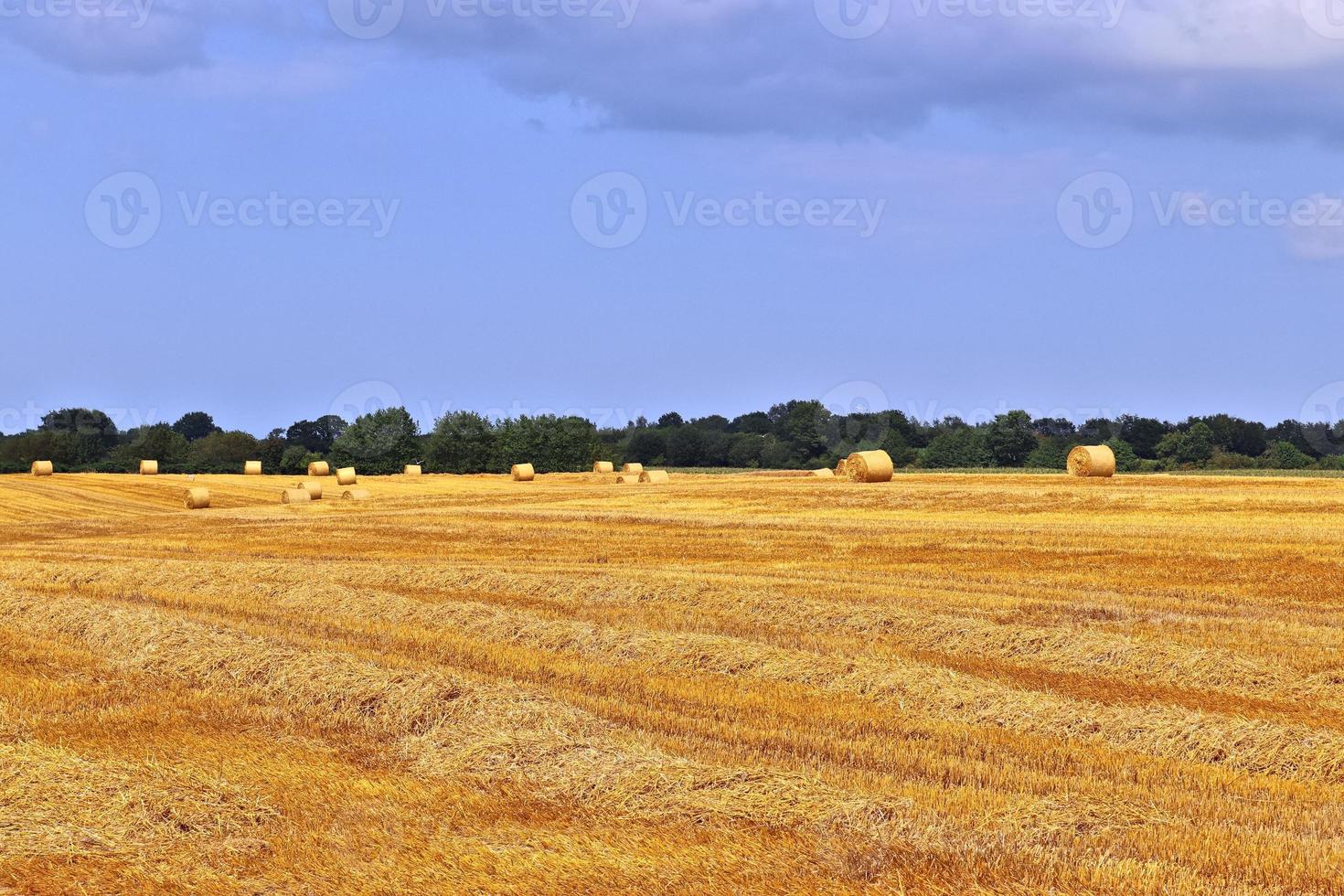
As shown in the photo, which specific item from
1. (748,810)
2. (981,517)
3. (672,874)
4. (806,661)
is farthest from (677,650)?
(981,517)

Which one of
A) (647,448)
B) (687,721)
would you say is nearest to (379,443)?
(647,448)

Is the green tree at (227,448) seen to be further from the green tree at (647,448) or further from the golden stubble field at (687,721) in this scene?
the golden stubble field at (687,721)

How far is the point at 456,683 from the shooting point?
11.2 metres

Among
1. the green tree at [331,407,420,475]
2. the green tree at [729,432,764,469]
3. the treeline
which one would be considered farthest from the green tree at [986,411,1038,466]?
the green tree at [331,407,420,475]

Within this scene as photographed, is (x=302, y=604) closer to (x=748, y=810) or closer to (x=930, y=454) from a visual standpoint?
(x=748, y=810)

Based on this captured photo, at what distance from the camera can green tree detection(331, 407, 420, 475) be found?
95.9 meters

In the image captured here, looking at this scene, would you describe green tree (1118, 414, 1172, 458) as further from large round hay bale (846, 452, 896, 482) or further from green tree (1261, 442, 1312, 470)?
large round hay bale (846, 452, 896, 482)

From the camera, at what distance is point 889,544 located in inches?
1045

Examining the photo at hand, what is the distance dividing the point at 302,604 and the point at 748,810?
12004 mm

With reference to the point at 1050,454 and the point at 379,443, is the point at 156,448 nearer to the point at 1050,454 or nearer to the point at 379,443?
the point at 379,443

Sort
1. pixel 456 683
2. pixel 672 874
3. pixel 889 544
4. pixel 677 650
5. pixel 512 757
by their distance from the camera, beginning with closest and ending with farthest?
pixel 672 874 < pixel 512 757 < pixel 456 683 < pixel 677 650 < pixel 889 544

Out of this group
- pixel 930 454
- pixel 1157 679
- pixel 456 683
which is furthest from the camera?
pixel 930 454

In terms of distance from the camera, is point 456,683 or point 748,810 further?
point 456,683

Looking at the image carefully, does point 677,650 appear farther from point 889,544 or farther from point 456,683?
point 889,544
